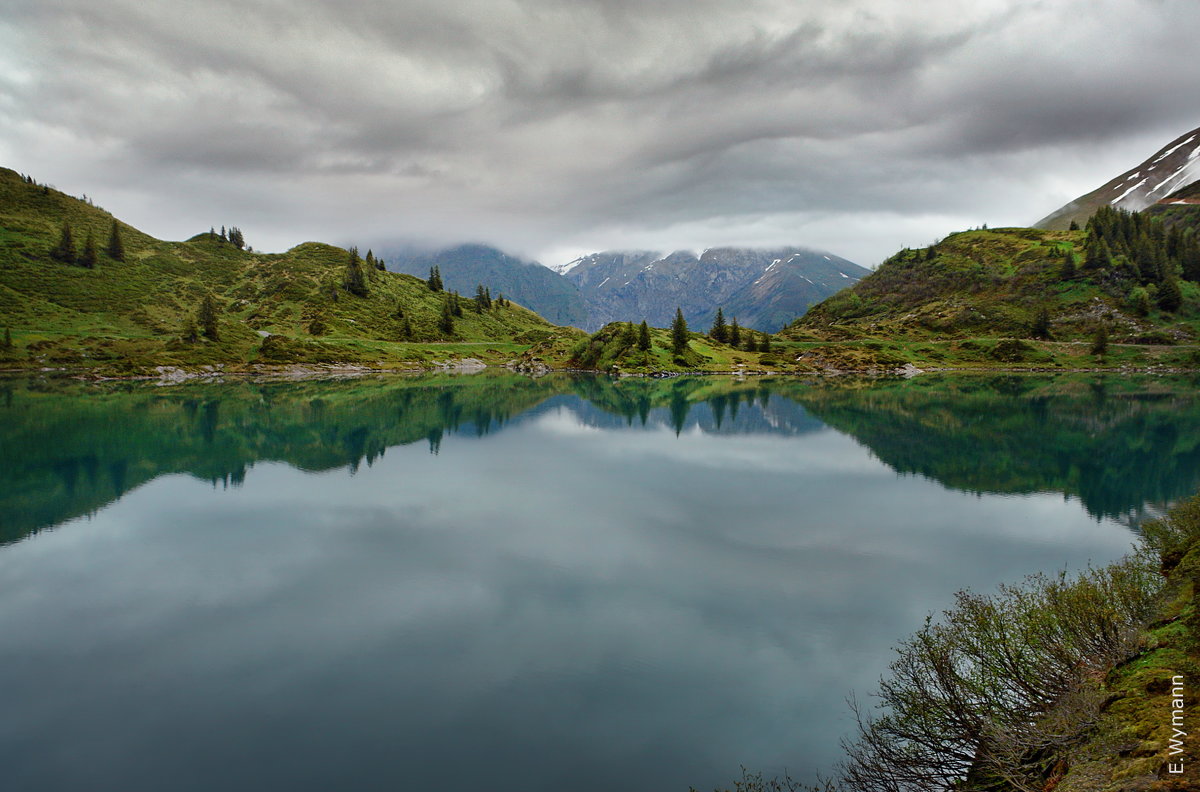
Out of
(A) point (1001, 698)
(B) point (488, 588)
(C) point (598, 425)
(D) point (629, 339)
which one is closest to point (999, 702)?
(A) point (1001, 698)

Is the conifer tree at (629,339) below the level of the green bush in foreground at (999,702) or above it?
above

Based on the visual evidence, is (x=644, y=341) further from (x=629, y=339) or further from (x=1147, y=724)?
(x=1147, y=724)

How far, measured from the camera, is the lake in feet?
51.6

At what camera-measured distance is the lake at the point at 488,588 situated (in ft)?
51.6

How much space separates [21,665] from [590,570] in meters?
21.7

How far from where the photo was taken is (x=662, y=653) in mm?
20859

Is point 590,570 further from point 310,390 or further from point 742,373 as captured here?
point 742,373

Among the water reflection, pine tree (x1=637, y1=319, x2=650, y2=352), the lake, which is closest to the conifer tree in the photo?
pine tree (x1=637, y1=319, x2=650, y2=352)

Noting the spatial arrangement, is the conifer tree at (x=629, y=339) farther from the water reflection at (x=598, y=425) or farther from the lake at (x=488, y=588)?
the lake at (x=488, y=588)

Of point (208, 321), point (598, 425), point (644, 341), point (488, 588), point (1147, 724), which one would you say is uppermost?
point (208, 321)

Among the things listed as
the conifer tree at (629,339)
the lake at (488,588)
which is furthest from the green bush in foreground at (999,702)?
the conifer tree at (629,339)

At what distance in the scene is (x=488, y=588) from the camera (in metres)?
26.9

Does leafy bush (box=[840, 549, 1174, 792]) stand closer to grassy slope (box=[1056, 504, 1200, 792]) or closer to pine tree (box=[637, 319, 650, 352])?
grassy slope (box=[1056, 504, 1200, 792])

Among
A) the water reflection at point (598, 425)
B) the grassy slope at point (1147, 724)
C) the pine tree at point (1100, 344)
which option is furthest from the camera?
the pine tree at point (1100, 344)
